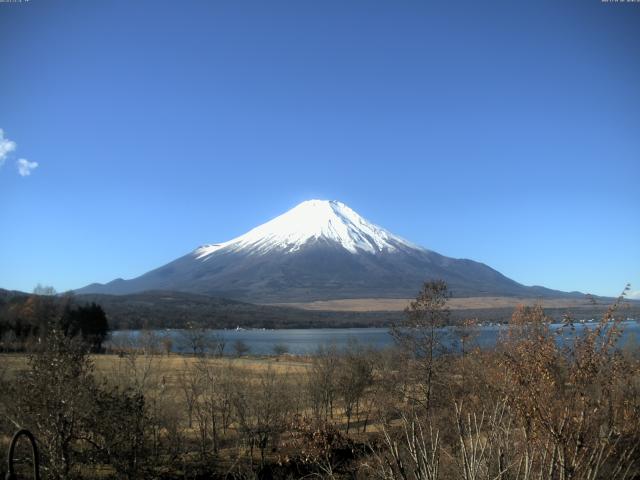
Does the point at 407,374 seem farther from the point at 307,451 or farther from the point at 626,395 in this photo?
the point at 626,395

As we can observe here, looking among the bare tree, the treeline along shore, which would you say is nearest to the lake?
the bare tree

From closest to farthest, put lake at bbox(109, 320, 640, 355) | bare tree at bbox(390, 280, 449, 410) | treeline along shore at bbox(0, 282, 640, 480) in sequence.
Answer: treeline along shore at bbox(0, 282, 640, 480), bare tree at bbox(390, 280, 449, 410), lake at bbox(109, 320, 640, 355)

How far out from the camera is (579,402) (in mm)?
8953

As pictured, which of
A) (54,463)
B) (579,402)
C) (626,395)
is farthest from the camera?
(626,395)

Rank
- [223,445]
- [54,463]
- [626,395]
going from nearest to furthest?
1. [54,463]
2. [626,395]
3. [223,445]

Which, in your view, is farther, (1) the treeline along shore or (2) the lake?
(2) the lake

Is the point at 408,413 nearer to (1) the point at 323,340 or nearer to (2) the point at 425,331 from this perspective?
(2) the point at 425,331

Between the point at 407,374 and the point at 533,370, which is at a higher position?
the point at 533,370

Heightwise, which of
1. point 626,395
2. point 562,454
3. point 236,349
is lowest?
point 236,349

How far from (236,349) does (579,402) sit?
71.3 m

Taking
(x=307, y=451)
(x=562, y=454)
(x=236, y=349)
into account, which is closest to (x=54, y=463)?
(x=307, y=451)

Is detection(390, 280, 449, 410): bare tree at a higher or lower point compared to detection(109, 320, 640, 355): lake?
higher

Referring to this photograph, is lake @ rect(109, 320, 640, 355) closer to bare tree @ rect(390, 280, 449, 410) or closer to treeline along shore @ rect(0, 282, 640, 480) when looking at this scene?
bare tree @ rect(390, 280, 449, 410)

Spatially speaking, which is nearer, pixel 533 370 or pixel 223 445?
→ pixel 533 370
